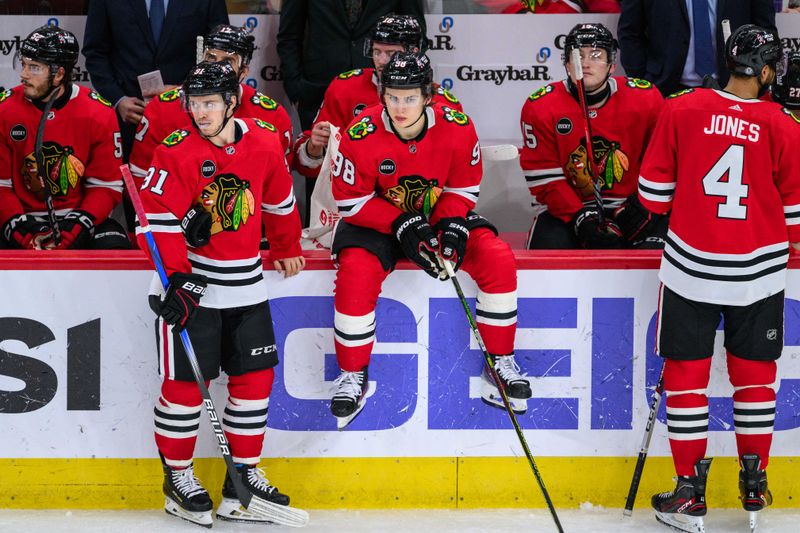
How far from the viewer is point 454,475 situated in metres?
3.45

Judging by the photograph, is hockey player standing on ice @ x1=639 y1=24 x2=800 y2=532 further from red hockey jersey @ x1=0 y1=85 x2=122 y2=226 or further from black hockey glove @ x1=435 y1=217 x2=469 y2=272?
red hockey jersey @ x1=0 y1=85 x2=122 y2=226

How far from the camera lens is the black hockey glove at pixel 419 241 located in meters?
3.21

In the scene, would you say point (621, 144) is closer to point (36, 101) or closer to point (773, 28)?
point (773, 28)

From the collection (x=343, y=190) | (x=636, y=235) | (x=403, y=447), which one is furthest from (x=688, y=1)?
(x=403, y=447)

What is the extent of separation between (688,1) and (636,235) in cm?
111

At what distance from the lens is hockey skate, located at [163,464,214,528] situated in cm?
325

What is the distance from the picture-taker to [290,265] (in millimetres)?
3336

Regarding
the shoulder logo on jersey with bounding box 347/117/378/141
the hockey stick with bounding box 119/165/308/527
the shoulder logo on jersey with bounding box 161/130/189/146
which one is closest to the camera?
the hockey stick with bounding box 119/165/308/527

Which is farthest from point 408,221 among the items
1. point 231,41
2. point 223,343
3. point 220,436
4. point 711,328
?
point 231,41

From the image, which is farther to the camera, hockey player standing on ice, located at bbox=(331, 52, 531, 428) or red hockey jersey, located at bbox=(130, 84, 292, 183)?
red hockey jersey, located at bbox=(130, 84, 292, 183)

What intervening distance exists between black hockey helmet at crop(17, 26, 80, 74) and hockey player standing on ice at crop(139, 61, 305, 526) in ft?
2.84

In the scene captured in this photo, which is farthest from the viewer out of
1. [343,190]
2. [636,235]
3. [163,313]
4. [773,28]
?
[773,28]

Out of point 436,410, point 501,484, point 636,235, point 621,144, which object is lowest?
point 501,484

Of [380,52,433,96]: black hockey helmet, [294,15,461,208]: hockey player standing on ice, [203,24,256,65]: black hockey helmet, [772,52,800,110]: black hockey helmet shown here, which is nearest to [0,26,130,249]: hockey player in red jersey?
[203,24,256,65]: black hockey helmet
